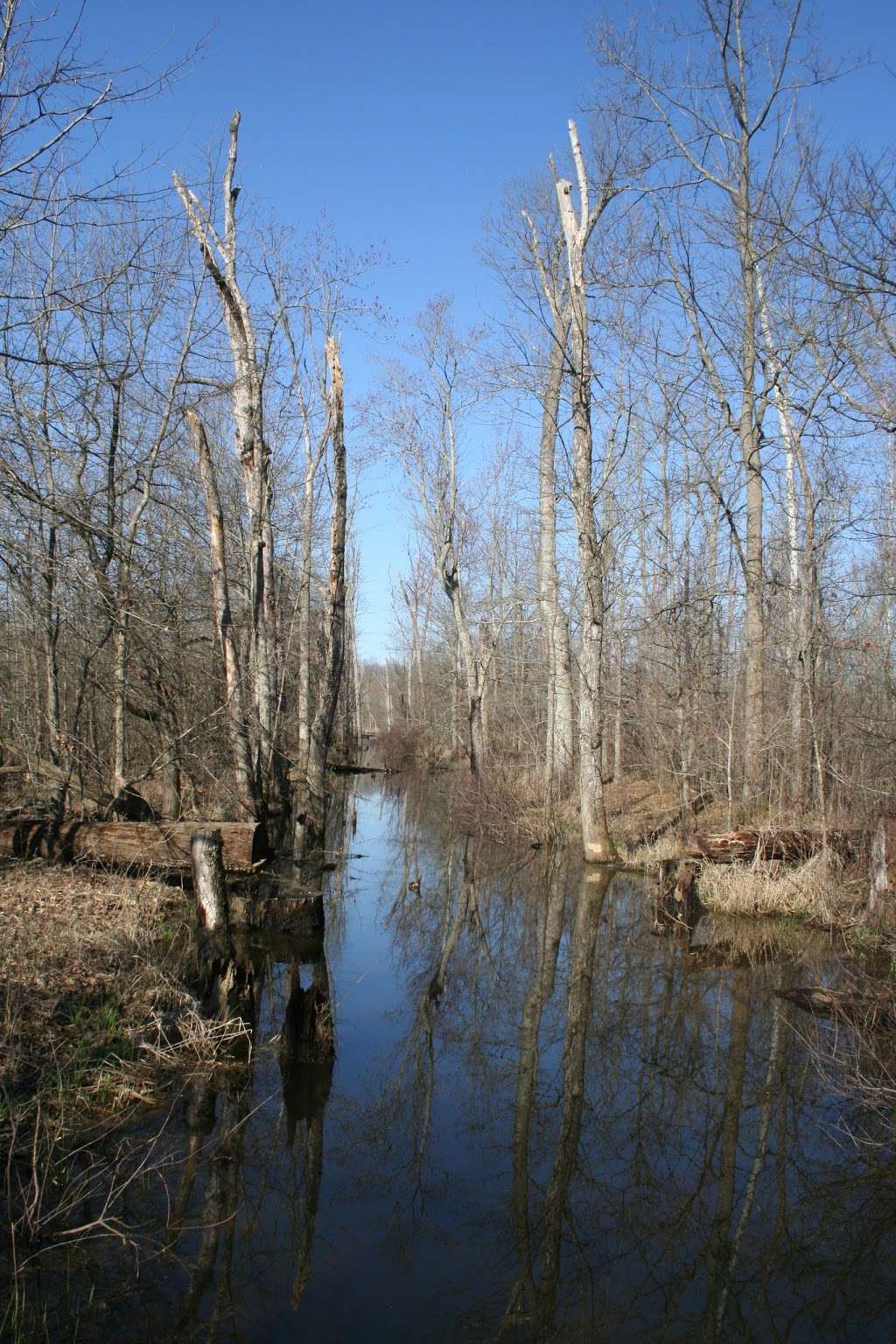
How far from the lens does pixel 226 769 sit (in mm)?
14672

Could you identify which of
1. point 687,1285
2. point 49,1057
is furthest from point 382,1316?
point 49,1057

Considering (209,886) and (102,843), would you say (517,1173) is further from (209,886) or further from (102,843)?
(102,843)

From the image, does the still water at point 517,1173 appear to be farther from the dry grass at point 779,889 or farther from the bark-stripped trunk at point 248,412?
the bark-stripped trunk at point 248,412

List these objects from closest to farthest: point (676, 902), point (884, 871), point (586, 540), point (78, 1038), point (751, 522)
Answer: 1. point (78, 1038)
2. point (884, 871)
3. point (676, 902)
4. point (586, 540)
5. point (751, 522)

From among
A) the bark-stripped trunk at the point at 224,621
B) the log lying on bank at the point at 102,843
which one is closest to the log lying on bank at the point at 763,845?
the log lying on bank at the point at 102,843

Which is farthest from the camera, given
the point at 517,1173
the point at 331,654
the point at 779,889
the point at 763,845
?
the point at 331,654

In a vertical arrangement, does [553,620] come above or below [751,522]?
below

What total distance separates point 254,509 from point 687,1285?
1224 centimetres

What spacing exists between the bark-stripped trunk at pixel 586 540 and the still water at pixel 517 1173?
4470mm

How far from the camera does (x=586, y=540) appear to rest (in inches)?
521

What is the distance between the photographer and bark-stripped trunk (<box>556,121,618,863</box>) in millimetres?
13219

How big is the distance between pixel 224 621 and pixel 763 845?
298 inches

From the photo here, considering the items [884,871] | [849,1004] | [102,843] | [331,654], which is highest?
[331,654]

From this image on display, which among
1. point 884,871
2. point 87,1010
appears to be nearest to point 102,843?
point 87,1010
